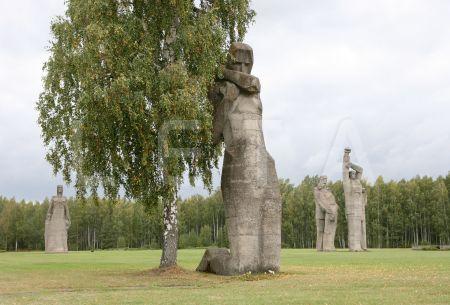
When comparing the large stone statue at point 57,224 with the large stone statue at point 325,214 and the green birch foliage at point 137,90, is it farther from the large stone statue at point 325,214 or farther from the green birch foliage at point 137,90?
the green birch foliage at point 137,90

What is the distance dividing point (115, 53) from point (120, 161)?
154 inches

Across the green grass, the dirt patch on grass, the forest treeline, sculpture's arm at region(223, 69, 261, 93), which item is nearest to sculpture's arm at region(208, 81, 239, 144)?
sculpture's arm at region(223, 69, 261, 93)

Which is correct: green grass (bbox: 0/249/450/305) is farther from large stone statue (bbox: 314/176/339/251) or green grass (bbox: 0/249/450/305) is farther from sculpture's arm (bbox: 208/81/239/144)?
large stone statue (bbox: 314/176/339/251)

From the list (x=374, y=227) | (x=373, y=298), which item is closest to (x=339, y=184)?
(x=374, y=227)

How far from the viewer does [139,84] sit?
22453mm

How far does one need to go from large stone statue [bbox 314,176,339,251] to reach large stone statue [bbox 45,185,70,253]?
817 inches

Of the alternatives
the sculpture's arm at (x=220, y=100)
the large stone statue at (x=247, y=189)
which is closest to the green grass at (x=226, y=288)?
the large stone statue at (x=247, y=189)

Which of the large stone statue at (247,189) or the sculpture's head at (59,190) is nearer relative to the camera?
the large stone statue at (247,189)

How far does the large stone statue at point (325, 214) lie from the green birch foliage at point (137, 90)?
26387 mm

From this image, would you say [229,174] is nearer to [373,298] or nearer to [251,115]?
[251,115]

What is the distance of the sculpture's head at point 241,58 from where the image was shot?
24297mm

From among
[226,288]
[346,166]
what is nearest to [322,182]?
[346,166]

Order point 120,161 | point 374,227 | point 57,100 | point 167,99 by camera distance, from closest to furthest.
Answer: point 167,99 < point 120,161 < point 57,100 < point 374,227

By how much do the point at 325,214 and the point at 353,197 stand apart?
2.59m
